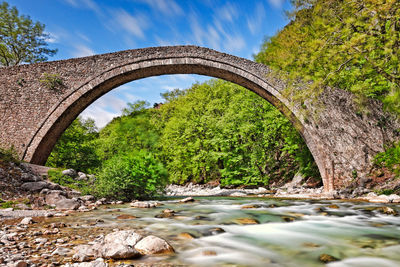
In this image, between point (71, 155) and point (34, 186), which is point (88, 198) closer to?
point (34, 186)

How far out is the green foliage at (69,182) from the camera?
763 centimetres

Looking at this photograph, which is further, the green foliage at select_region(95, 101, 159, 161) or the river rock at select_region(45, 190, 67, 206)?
the green foliage at select_region(95, 101, 159, 161)

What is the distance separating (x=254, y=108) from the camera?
14320 millimetres

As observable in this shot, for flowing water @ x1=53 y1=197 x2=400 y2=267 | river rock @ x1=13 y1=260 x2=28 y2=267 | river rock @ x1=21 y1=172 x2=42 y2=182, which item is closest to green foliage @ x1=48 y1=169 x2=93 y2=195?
river rock @ x1=21 y1=172 x2=42 y2=182

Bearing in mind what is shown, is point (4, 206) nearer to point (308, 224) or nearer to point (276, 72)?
point (308, 224)

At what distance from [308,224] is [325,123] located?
6861 millimetres

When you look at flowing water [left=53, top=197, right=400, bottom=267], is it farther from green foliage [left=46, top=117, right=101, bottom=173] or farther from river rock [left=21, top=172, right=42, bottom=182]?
green foliage [left=46, top=117, right=101, bottom=173]

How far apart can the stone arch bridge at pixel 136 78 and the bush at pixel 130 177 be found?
405 cm

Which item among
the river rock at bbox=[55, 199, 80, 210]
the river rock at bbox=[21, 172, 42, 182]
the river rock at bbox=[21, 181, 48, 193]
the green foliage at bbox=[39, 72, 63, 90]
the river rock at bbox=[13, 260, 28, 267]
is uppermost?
the green foliage at bbox=[39, 72, 63, 90]

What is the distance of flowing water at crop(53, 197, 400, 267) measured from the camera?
2.67 meters

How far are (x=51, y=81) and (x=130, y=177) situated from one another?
596cm

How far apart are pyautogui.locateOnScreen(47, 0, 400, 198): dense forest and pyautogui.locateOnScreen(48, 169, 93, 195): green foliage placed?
339 millimetres

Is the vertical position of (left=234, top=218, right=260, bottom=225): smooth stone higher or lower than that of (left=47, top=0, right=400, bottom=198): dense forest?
lower

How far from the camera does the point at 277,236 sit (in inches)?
147
